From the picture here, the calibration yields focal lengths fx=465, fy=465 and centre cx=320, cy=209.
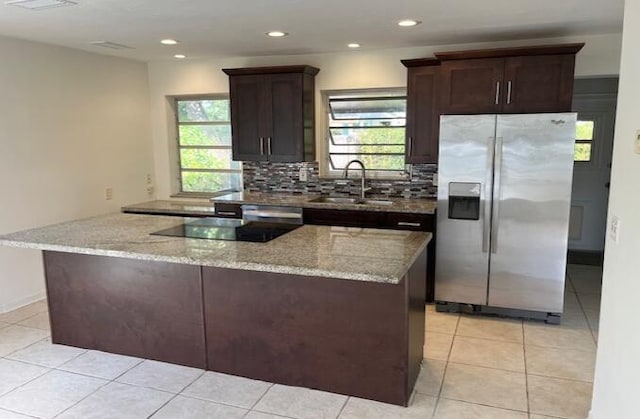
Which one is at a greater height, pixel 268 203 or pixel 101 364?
pixel 268 203

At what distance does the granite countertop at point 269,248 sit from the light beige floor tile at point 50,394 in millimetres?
815

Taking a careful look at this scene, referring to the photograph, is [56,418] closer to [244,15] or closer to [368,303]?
[368,303]

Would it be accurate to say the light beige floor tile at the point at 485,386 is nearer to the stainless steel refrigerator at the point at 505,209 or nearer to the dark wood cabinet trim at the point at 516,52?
the stainless steel refrigerator at the point at 505,209

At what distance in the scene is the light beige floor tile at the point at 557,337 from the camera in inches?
131

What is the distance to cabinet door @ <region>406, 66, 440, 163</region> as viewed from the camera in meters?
4.16

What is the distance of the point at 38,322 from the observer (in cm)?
377

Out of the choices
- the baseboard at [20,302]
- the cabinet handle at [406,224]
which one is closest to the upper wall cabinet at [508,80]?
the cabinet handle at [406,224]

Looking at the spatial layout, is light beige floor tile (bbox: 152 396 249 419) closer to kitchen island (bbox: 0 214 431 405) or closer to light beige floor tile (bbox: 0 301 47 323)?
kitchen island (bbox: 0 214 431 405)

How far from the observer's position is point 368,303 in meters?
Answer: 2.49

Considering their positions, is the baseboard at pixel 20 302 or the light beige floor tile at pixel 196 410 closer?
the light beige floor tile at pixel 196 410

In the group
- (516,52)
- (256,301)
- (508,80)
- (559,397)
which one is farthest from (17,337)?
(516,52)

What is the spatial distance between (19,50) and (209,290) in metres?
2.88

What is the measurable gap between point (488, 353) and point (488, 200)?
47.0 inches

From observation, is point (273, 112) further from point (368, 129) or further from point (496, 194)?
point (496, 194)
